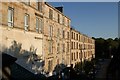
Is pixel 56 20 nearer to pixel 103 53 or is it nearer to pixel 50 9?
pixel 50 9

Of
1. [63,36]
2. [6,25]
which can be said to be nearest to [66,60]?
[63,36]

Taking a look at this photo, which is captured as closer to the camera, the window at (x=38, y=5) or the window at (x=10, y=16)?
the window at (x=10, y=16)

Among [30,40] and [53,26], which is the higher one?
[53,26]

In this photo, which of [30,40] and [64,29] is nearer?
[30,40]

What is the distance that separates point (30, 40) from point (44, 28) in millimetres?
6337

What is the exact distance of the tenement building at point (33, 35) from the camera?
63.4 feet

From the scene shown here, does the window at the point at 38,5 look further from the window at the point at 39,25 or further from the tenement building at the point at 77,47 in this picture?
the tenement building at the point at 77,47

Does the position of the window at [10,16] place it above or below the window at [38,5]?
below

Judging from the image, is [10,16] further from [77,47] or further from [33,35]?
[77,47]

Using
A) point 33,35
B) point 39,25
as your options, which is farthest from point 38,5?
point 33,35

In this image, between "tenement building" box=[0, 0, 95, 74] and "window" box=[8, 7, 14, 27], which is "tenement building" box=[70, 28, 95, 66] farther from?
"window" box=[8, 7, 14, 27]

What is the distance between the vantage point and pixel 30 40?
78.7ft

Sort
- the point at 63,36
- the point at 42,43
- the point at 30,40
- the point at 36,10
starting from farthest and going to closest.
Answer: the point at 63,36
the point at 42,43
the point at 36,10
the point at 30,40

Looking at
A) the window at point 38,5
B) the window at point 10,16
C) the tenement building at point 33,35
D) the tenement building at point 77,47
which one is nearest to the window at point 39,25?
the tenement building at point 33,35
